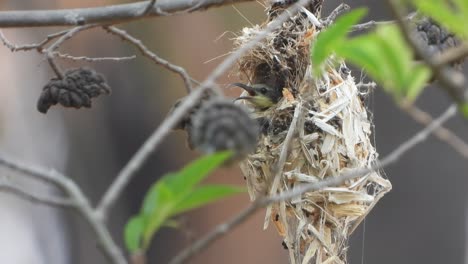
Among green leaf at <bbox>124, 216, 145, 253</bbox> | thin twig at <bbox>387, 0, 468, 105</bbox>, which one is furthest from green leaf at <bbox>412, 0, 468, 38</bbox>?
green leaf at <bbox>124, 216, 145, 253</bbox>

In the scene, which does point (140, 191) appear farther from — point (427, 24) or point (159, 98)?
point (427, 24)

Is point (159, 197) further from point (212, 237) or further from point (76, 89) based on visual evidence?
point (76, 89)

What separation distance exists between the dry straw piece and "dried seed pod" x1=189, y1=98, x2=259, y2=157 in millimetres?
942

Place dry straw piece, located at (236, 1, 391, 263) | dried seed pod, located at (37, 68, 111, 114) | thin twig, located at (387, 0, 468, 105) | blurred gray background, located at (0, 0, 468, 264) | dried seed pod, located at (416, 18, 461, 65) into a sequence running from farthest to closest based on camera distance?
blurred gray background, located at (0, 0, 468, 264) < dry straw piece, located at (236, 1, 391, 263) < dried seed pod, located at (37, 68, 111, 114) < dried seed pod, located at (416, 18, 461, 65) < thin twig, located at (387, 0, 468, 105)

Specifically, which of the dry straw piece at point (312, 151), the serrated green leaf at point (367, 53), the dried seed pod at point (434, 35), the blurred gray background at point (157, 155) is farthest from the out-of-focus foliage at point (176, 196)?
the blurred gray background at point (157, 155)

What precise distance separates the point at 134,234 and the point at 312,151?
1.06 meters

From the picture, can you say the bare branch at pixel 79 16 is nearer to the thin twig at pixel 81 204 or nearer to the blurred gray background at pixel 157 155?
the thin twig at pixel 81 204

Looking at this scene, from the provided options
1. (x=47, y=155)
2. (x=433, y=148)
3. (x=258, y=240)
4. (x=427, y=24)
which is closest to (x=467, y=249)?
(x=433, y=148)

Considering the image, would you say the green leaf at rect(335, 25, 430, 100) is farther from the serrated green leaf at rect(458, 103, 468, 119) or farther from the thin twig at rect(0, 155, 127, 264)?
the thin twig at rect(0, 155, 127, 264)

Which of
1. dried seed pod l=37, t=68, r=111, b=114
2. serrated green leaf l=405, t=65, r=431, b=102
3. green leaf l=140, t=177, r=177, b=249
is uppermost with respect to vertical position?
dried seed pod l=37, t=68, r=111, b=114

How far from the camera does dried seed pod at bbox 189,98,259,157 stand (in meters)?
0.69

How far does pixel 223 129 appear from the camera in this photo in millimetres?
697

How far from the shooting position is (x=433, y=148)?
3041 millimetres

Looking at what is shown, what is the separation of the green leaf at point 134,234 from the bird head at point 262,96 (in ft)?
3.76
